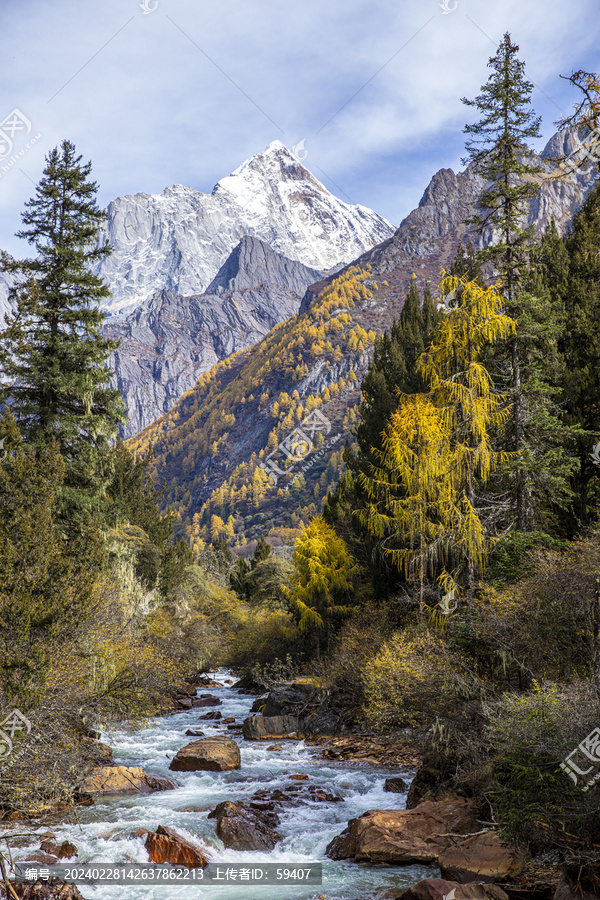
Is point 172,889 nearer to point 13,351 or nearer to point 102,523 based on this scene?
point 102,523

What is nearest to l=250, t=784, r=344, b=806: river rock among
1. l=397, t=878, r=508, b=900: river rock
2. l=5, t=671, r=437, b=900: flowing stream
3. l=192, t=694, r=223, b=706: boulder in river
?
l=5, t=671, r=437, b=900: flowing stream

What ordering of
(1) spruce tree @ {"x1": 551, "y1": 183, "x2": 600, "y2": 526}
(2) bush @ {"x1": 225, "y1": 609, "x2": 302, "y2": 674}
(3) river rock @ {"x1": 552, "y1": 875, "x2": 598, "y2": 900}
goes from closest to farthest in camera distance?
(3) river rock @ {"x1": 552, "y1": 875, "x2": 598, "y2": 900}
(1) spruce tree @ {"x1": 551, "y1": 183, "x2": 600, "y2": 526}
(2) bush @ {"x1": 225, "y1": 609, "x2": 302, "y2": 674}

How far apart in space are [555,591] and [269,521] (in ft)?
471

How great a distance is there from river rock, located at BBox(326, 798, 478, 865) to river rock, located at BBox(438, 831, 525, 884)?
1.93ft

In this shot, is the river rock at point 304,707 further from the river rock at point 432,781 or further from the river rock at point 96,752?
the river rock at point 432,781

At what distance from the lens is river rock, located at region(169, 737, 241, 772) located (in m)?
16.3

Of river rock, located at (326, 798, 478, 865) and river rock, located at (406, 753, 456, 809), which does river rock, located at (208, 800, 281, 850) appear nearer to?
river rock, located at (326, 798, 478, 865)

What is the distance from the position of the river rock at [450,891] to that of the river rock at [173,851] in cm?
385

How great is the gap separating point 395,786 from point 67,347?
1449 cm

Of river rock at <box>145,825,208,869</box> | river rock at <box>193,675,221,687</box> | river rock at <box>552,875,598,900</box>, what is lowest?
river rock at <box>193,675,221,687</box>

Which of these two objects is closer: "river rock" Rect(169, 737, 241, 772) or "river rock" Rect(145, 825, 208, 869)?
"river rock" Rect(145, 825, 208, 869)

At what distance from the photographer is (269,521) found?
15312 centimetres

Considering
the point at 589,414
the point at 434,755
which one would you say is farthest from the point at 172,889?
the point at 589,414

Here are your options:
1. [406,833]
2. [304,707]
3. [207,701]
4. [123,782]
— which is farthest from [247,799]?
[207,701]
